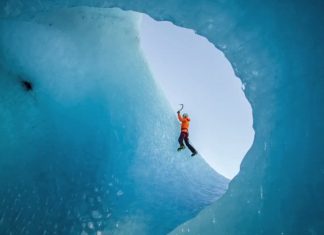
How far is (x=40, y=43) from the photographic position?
4.86 metres

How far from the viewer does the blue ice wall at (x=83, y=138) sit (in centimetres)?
468

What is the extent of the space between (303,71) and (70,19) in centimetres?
406

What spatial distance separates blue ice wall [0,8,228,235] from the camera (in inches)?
184

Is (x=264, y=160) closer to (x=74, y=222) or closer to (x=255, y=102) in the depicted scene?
(x=255, y=102)

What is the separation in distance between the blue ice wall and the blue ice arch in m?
0.02

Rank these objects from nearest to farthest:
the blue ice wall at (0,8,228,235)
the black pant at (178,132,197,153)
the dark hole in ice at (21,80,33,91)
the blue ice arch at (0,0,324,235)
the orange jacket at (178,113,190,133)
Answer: the blue ice arch at (0,0,324,235) → the blue ice wall at (0,8,228,235) → the dark hole in ice at (21,80,33,91) → the black pant at (178,132,197,153) → the orange jacket at (178,113,190,133)

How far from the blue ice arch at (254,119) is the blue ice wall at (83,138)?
0.02 m

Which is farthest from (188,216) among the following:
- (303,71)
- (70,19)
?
(70,19)

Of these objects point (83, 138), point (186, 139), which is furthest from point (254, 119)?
point (83, 138)

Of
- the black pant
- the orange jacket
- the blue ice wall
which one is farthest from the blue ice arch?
the orange jacket

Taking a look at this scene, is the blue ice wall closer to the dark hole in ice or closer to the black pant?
the dark hole in ice

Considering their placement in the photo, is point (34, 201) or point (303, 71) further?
point (34, 201)

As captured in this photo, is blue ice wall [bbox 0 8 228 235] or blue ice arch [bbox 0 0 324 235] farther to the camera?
blue ice wall [bbox 0 8 228 235]

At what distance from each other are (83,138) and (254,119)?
329cm
